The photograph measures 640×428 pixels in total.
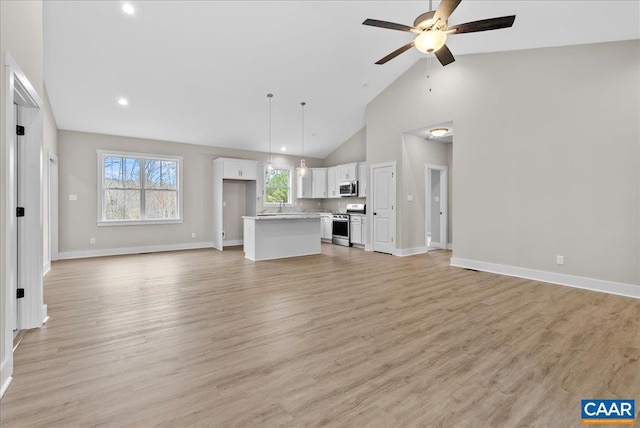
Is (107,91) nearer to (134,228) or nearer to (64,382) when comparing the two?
(134,228)

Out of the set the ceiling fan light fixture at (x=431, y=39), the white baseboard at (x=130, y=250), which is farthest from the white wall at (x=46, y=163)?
the ceiling fan light fixture at (x=431, y=39)

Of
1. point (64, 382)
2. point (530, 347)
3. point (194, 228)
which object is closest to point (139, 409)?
point (64, 382)

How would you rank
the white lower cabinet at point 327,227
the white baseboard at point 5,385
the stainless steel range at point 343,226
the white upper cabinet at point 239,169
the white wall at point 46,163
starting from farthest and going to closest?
the white lower cabinet at point 327,227, the stainless steel range at point 343,226, the white upper cabinet at point 239,169, the white wall at point 46,163, the white baseboard at point 5,385

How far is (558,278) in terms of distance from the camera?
14.7ft

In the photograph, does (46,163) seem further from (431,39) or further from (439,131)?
(439,131)

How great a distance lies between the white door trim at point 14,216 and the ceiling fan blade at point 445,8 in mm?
3318

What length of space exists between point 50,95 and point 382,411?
7135 millimetres

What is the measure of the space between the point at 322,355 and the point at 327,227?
6.82m

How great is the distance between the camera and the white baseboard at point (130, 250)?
21.2ft

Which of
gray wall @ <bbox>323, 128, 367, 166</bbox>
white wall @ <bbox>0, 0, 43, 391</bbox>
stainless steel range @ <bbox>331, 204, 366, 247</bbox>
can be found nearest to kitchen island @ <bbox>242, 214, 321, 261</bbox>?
stainless steel range @ <bbox>331, 204, 366, 247</bbox>

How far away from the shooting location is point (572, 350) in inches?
94.7

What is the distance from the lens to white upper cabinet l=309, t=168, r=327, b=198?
31.2 feet

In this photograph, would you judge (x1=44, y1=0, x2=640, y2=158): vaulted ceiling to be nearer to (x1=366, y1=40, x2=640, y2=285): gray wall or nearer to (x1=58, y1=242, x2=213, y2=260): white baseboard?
(x1=366, y1=40, x2=640, y2=285): gray wall

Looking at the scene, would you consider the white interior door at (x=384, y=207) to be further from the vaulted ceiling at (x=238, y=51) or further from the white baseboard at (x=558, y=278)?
the vaulted ceiling at (x=238, y=51)
